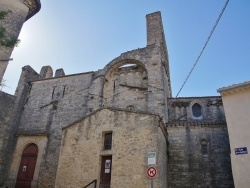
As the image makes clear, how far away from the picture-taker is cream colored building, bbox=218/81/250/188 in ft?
29.7

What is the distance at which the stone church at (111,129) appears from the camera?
985cm

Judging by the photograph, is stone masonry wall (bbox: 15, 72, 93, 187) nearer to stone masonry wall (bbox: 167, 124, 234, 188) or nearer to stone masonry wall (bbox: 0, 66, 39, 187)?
stone masonry wall (bbox: 0, 66, 39, 187)

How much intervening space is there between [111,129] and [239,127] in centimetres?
553

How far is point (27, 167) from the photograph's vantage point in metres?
15.2

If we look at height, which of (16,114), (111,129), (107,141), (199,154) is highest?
(16,114)

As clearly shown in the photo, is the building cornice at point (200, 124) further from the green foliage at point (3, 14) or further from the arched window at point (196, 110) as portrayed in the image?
the green foliage at point (3, 14)

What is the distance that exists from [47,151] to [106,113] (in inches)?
266

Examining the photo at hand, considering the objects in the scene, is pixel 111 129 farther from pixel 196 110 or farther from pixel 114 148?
pixel 196 110

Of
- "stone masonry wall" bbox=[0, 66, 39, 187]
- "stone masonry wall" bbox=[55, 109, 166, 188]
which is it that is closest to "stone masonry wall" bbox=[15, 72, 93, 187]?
"stone masonry wall" bbox=[0, 66, 39, 187]

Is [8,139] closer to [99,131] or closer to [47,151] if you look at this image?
[47,151]

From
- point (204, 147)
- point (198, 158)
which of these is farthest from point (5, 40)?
point (204, 147)

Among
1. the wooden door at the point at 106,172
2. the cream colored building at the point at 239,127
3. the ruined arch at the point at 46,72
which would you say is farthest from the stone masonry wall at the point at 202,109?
the ruined arch at the point at 46,72

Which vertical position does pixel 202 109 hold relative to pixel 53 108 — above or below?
below

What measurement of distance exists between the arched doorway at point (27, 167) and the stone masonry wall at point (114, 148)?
5168 mm
